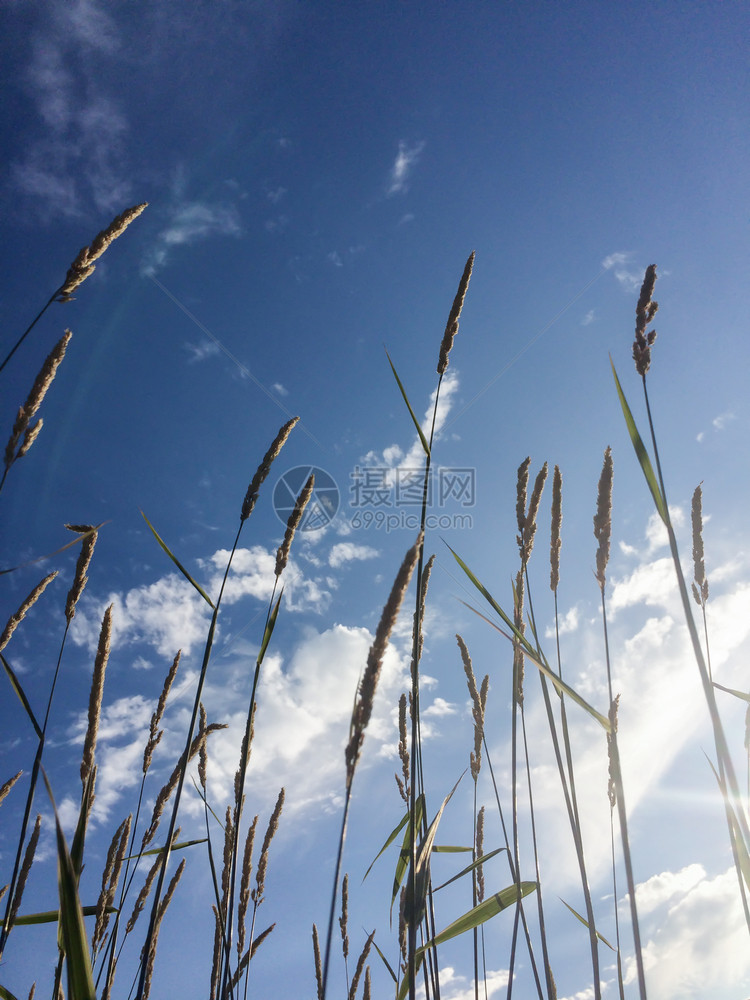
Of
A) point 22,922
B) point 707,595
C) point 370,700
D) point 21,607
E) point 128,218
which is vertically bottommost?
point 22,922

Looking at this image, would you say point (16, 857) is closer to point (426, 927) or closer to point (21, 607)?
point (21, 607)

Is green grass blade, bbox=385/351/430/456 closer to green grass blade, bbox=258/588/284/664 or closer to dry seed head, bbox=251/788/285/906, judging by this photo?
green grass blade, bbox=258/588/284/664

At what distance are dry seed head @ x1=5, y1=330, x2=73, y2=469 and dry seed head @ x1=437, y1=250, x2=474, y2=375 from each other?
133 cm

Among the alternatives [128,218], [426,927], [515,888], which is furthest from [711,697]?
[128,218]

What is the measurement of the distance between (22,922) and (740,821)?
77.5 inches

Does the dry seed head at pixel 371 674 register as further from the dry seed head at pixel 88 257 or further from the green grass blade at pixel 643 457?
the dry seed head at pixel 88 257

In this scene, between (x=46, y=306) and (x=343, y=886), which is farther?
(x=343, y=886)

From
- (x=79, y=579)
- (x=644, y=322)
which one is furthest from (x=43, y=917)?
(x=644, y=322)

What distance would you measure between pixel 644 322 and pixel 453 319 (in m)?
0.64

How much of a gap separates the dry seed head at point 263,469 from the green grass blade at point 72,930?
96 cm

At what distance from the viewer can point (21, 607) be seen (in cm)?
220

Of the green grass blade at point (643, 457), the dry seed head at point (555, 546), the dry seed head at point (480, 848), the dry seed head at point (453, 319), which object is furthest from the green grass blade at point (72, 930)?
the dry seed head at point (480, 848)

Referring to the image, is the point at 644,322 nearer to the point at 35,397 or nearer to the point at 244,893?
the point at 35,397

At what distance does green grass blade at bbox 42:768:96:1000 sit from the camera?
2.79 ft
